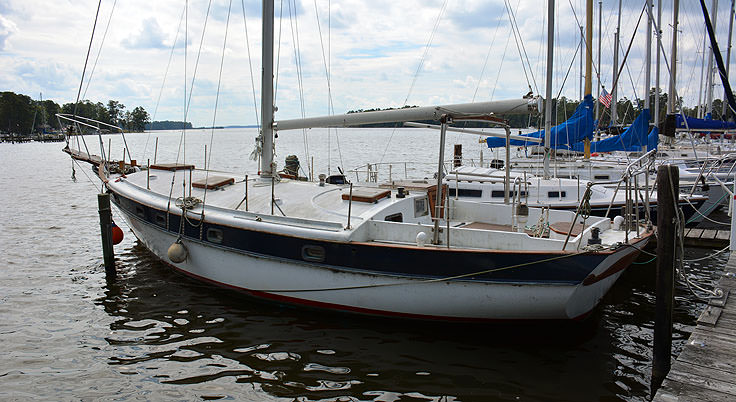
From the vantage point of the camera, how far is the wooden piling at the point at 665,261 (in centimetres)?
661

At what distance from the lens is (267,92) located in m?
12.3

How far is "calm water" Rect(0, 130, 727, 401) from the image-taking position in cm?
735

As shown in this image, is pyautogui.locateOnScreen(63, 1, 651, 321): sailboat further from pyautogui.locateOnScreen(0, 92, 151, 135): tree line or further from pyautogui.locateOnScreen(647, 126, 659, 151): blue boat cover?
pyautogui.locateOnScreen(0, 92, 151, 135): tree line

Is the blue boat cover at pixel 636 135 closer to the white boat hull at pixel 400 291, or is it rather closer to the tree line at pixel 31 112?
the white boat hull at pixel 400 291

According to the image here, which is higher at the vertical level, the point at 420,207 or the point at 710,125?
the point at 710,125

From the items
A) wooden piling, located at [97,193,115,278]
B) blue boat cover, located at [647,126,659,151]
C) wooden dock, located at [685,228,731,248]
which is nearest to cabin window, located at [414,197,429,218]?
wooden piling, located at [97,193,115,278]

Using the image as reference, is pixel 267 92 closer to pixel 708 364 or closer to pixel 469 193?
pixel 469 193

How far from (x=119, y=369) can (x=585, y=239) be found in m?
8.17

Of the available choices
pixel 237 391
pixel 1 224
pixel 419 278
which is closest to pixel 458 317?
pixel 419 278

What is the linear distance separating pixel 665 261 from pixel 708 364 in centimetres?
135

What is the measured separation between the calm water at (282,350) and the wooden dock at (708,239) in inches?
182

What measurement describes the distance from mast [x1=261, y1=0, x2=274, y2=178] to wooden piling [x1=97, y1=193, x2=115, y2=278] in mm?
3873

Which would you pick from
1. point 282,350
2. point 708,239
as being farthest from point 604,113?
point 282,350

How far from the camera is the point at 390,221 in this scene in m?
9.70
